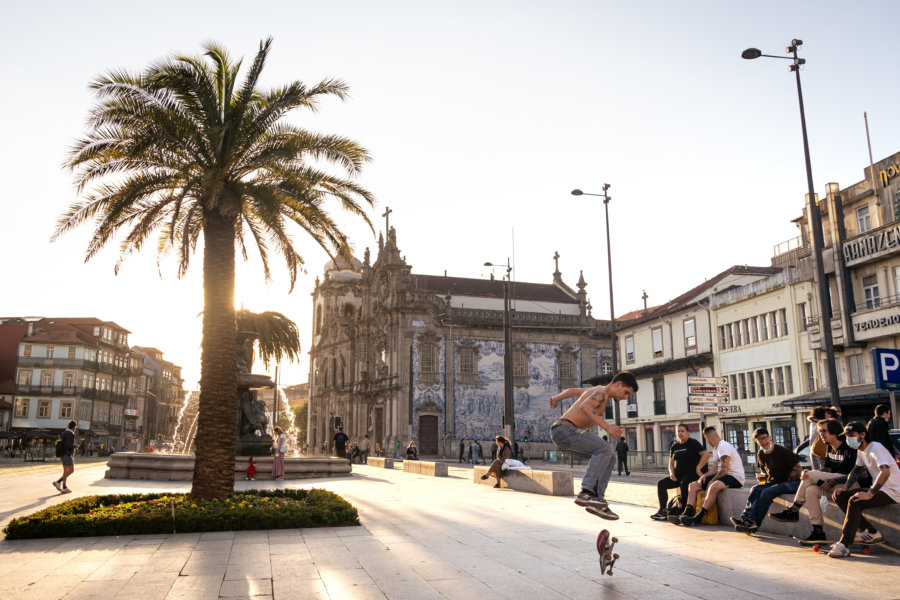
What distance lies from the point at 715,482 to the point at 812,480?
2.23 meters

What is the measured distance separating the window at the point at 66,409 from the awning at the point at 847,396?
65.9 metres

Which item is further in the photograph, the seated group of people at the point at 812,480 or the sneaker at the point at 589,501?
the seated group of people at the point at 812,480

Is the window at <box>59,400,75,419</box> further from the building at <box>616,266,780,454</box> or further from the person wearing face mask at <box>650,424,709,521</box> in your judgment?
the person wearing face mask at <box>650,424,709,521</box>

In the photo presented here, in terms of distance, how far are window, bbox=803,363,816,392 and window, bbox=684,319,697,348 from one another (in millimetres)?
8128

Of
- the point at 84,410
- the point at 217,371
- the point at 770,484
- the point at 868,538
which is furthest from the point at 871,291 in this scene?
the point at 84,410

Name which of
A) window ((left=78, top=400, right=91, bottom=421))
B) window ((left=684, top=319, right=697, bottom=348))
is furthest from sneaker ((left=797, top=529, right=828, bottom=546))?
window ((left=78, top=400, right=91, bottom=421))

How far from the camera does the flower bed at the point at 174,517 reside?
9719mm

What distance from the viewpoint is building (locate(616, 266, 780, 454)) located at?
130 ft

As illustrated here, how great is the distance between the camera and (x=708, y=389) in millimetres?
15188

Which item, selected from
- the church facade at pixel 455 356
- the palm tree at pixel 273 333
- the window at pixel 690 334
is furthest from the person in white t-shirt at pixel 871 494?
the church facade at pixel 455 356

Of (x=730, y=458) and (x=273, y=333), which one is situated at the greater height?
(x=273, y=333)

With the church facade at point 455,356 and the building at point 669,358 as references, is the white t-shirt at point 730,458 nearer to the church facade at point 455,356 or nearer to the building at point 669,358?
the building at point 669,358

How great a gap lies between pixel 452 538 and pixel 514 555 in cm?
158

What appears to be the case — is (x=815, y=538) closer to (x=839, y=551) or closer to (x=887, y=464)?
(x=839, y=551)
